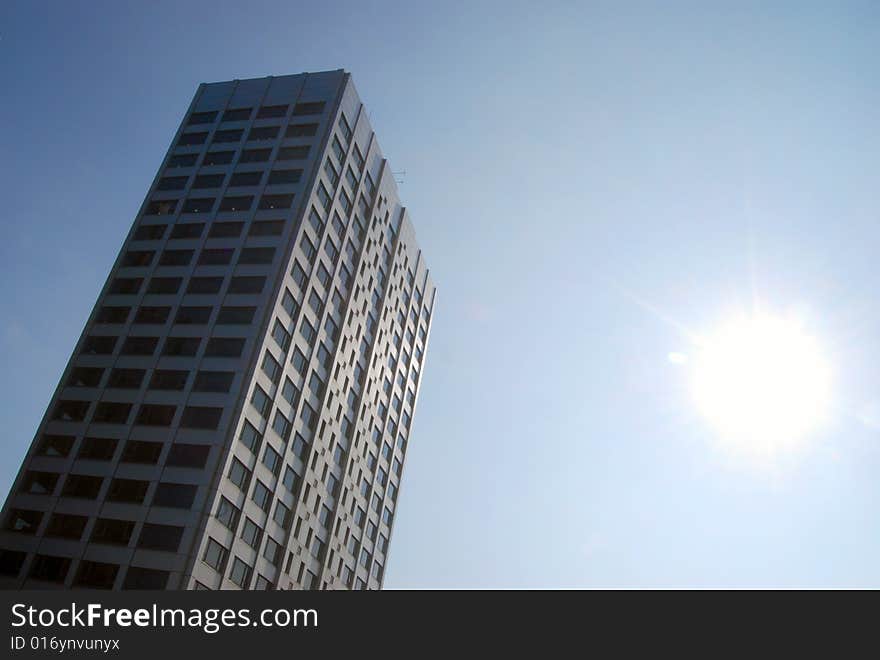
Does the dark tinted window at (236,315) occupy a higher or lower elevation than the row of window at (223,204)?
lower

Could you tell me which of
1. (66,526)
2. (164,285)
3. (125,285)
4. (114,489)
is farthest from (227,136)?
(66,526)

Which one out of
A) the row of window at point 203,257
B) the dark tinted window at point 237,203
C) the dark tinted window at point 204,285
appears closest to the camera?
the dark tinted window at point 204,285

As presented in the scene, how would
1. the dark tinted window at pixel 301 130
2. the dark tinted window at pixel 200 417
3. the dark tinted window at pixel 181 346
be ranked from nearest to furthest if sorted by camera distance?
the dark tinted window at pixel 200 417, the dark tinted window at pixel 181 346, the dark tinted window at pixel 301 130

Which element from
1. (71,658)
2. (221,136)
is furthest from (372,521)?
(71,658)

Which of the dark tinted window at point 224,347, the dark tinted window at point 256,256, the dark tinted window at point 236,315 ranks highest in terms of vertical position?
the dark tinted window at point 256,256

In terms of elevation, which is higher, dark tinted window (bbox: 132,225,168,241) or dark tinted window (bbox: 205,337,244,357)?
dark tinted window (bbox: 132,225,168,241)

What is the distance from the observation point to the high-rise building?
43.6m

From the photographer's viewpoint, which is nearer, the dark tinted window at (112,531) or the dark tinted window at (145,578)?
the dark tinted window at (145,578)

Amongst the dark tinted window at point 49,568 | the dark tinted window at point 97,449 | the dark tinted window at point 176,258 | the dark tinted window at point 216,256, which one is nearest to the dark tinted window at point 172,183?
the dark tinted window at point 176,258

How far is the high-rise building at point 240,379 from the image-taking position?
4362cm

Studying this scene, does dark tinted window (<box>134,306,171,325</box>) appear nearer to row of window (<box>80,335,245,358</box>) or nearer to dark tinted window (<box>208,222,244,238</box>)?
row of window (<box>80,335,245,358</box>)

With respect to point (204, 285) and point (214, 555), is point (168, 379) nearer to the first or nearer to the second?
point (204, 285)

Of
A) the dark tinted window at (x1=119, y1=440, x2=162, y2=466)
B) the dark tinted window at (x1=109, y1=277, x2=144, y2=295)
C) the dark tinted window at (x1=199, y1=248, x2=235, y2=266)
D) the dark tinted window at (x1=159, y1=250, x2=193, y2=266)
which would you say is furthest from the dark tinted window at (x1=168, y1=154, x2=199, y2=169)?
the dark tinted window at (x1=119, y1=440, x2=162, y2=466)

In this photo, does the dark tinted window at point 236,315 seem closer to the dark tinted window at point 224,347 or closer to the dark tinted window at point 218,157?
the dark tinted window at point 224,347
